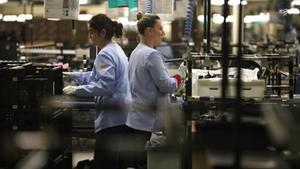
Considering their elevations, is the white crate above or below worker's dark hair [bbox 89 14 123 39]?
below

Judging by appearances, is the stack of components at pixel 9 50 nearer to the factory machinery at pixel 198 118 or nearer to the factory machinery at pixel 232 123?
the factory machinery at pixel 198 118

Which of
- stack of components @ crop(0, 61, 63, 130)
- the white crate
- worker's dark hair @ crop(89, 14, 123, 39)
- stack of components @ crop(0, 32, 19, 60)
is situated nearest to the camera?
worker's dark hair @ crop(89, 14, 123, 39)

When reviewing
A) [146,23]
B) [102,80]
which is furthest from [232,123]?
[146,23]

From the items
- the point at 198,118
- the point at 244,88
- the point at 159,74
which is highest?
the point at 159,74

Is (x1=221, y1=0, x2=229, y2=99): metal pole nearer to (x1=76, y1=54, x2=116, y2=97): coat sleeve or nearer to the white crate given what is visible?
(x1=76, y1=54, x2=116, y2=97): coat sleeve

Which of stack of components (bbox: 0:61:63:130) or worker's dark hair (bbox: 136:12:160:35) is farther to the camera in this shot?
stack of components (bbox: 0:61:63:130)

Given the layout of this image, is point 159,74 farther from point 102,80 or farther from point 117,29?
point 117,29

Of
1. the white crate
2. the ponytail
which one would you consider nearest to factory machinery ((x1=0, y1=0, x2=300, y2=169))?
Result: the white crate

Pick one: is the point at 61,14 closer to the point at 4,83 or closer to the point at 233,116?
the point at 4,83

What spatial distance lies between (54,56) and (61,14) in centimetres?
517

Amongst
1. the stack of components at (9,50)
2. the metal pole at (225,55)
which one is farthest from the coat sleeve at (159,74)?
the stack of components at (9,50)

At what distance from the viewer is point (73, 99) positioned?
197 inches

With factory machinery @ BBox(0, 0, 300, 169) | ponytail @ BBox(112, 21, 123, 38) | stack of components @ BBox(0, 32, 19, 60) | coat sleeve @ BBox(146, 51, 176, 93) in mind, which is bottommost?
factory machinery @ BBox(0, 0, 300, 169)

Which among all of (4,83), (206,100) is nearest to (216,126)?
(206,100)
